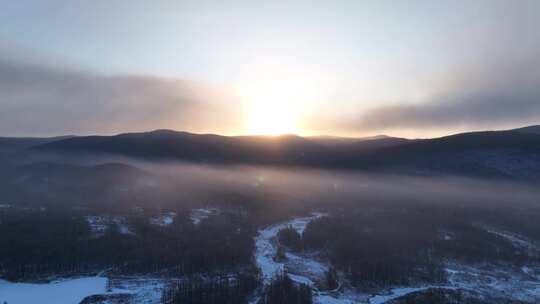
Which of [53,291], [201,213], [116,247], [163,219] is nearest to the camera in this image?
[53,291]

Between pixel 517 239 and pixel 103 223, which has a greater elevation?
pixel 103 223

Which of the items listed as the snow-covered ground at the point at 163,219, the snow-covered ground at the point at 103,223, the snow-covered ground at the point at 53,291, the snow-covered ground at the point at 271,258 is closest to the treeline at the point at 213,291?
the snow-covered ground at the point at 271,258

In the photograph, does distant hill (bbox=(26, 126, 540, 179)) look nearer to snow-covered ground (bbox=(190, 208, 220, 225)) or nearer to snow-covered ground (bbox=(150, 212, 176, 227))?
snow-covered ground (bbox=(190, 208, 220, 225))

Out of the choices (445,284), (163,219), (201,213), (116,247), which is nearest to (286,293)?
(445,284)

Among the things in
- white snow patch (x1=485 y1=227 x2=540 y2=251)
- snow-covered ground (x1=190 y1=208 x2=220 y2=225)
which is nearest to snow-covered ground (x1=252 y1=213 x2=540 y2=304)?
white snow patch (x1=485 y1=227 x2=540 y2=251)

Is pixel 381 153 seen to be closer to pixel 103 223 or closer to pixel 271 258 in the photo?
pixel 271 258

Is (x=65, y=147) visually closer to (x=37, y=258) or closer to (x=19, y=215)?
(x=19, y=215)
